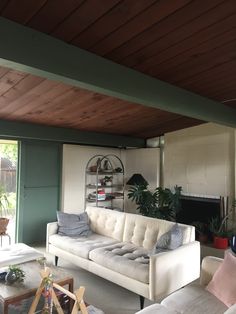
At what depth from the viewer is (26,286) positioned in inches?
97.3

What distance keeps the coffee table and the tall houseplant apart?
2738 millimetres

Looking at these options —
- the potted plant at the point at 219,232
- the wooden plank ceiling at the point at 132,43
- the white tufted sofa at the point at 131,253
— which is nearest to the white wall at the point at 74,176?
the white tufted sofa at the point at 131,253

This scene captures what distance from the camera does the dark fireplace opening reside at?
197 inches

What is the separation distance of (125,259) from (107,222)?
1156 millimetres

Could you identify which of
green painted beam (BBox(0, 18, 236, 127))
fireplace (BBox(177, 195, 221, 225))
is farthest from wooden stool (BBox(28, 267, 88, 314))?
fireplace (BBox(177, 195, 221, 225))

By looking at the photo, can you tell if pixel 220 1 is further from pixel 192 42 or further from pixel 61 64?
pixel 61 64

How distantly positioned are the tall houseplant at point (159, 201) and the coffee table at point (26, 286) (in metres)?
2.74

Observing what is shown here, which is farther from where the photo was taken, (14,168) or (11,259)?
(14,168)

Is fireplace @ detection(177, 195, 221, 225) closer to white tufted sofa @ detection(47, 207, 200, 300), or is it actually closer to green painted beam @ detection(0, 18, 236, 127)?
white tufted sofa @ detection(47, 207, 200, 300)

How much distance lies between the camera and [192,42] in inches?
84.9

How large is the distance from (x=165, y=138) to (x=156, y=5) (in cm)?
430

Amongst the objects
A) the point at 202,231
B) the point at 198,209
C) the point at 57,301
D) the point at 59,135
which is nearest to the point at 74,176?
the point at 59,135

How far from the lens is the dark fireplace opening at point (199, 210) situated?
5.01 meters

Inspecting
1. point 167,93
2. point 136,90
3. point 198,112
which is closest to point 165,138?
point 198,112
